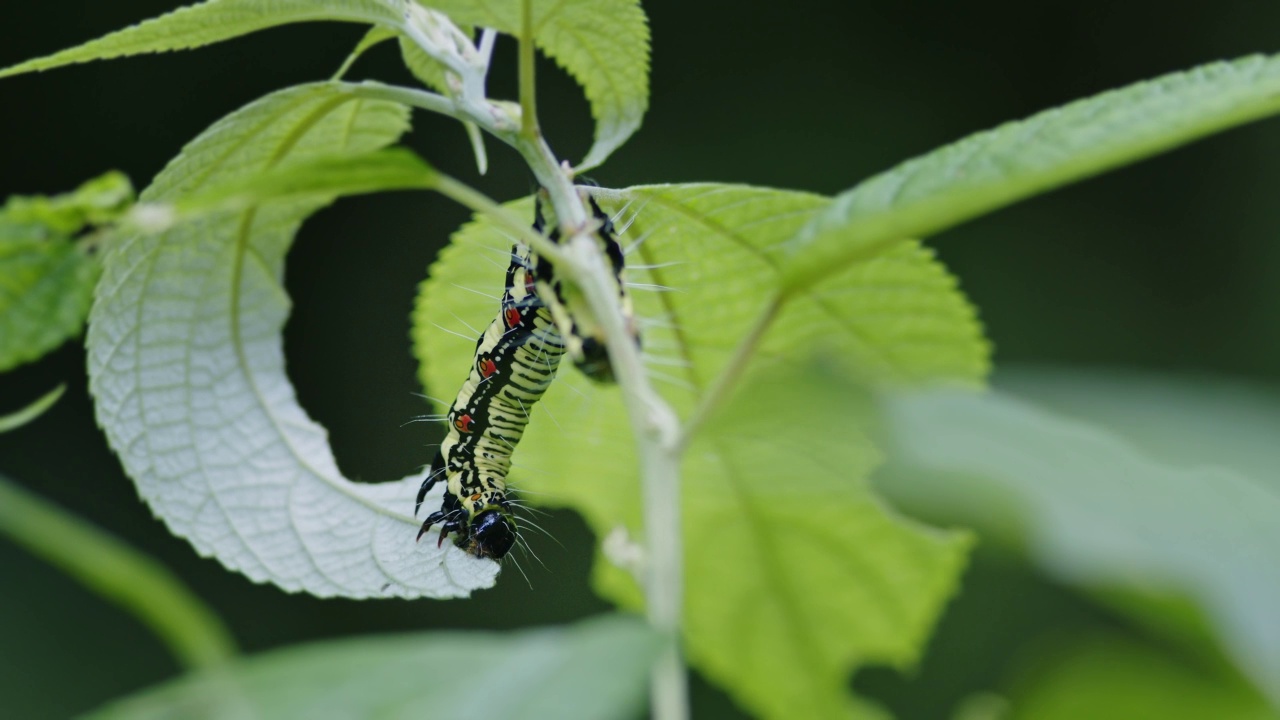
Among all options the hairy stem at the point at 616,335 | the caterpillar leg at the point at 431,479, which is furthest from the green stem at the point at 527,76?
the caterpillar leg at the point at 431,479

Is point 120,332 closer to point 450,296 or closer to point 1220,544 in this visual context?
point 450,296

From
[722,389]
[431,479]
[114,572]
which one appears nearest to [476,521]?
[431,479]

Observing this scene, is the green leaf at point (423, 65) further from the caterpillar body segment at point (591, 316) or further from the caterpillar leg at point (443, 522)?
the caterpillar leg at point (443, 522)

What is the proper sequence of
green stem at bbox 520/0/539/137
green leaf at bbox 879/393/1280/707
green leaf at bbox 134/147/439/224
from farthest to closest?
green stem at bbox 520/0/539/137, green leaf at bbox 134/147/439/224, green leaf at bbox 879/393/1280/707

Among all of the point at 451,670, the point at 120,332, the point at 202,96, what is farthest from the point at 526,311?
the point at 202,96

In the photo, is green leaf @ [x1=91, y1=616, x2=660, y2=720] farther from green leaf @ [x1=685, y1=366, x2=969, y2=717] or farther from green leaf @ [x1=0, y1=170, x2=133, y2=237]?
green leaf @ [x1=685, y1=366, x2=969, y2=717]

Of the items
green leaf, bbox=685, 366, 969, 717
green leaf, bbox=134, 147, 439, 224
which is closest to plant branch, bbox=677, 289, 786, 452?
green leaf, bbox=134, 147, 439, 224
